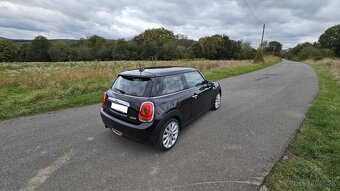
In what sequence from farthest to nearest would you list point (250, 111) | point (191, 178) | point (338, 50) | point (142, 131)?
point (338, 50) < point (250, 111) < point (142, 131) < point (191, 178)

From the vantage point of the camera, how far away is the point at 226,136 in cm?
399

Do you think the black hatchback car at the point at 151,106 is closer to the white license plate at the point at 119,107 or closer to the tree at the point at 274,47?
the white license plate at the point at 119,107

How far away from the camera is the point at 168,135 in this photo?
3459 mm

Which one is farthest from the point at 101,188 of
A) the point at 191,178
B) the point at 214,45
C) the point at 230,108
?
the point at 214,45

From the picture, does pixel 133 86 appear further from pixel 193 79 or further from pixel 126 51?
pixel 126 51

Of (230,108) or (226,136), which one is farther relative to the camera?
(230,108)

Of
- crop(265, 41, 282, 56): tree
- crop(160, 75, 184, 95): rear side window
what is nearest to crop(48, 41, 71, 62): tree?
crop(160, 75, 184, 95): rear side window

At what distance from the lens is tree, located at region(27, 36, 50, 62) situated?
2418 inches

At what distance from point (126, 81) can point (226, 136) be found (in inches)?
97.3

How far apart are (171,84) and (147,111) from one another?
0.87 metres

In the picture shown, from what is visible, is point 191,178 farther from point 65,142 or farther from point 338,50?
point 338,50

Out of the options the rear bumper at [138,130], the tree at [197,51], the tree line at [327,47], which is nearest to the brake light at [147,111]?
the rear bumper at [138,130]

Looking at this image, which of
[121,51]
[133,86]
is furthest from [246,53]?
[133,86]

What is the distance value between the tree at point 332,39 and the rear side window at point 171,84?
77.1 metres
